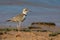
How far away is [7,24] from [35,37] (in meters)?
2.79

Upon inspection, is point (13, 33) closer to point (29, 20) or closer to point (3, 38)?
point (3, 38)

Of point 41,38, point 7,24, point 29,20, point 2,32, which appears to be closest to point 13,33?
point 2,32

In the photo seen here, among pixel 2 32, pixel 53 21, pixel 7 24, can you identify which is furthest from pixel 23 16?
pixel 53 21

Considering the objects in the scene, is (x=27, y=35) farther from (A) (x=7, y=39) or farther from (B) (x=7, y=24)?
(B) (x=7, y=24)

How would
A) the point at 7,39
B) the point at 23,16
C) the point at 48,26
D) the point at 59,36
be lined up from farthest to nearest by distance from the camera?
the point at 48,26, the point at 23,16, the point at 59,36, the point at 7,39

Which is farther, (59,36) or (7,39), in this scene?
(59,36)

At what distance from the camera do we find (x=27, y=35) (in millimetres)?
11305

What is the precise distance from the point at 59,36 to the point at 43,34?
0.63 metres

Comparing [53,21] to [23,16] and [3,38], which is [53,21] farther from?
[3,38]

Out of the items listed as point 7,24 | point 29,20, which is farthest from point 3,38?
point 29,20

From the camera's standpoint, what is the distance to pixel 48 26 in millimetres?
14703

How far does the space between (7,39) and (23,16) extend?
8.00 ft

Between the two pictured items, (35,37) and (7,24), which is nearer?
(35,37)

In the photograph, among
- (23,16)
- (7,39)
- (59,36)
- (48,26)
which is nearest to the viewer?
(7,39)
